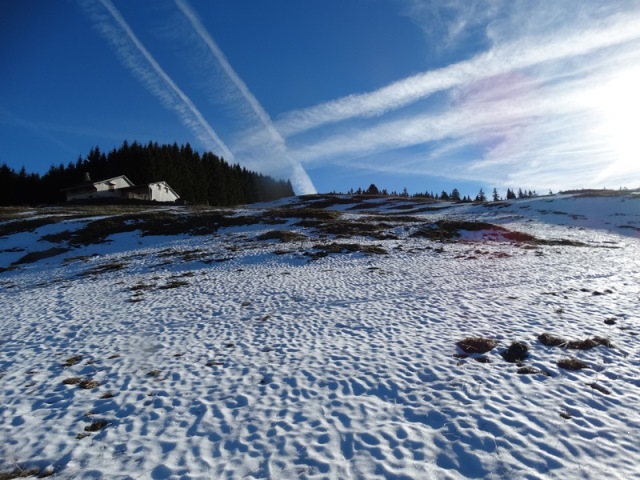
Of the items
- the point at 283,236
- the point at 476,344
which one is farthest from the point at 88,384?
the point at 283,236

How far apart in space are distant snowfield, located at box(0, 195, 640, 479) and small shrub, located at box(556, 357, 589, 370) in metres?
0.18

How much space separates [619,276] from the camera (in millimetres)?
19641

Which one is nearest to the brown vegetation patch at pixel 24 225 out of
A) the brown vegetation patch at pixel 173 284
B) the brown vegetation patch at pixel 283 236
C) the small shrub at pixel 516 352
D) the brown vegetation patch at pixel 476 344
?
the brown vegetation patch at pixel 283 236

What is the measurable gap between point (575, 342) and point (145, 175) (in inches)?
4097

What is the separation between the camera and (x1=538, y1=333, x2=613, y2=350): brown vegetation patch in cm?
1071

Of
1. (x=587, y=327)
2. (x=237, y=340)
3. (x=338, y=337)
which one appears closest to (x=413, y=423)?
(x=338, y=337)

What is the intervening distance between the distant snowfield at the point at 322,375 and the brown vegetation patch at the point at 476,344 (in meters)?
0.47

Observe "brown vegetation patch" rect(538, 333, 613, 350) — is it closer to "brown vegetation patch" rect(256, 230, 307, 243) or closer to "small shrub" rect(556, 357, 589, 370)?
"small shrub" rect(556, 357, 589, 370)

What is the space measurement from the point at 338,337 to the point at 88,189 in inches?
3298

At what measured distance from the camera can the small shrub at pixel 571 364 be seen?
31.1ft

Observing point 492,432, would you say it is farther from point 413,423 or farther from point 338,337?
point 338,337

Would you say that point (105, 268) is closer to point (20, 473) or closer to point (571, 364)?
point (20, 473)

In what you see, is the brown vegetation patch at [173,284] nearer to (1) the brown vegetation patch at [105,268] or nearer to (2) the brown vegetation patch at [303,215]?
(1) the brown vegetation patch at [105,268]

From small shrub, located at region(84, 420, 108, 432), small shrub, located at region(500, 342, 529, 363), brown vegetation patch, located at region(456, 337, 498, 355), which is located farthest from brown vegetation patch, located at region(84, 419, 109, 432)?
small shrub, located at region(500, 342, 529, 363)
